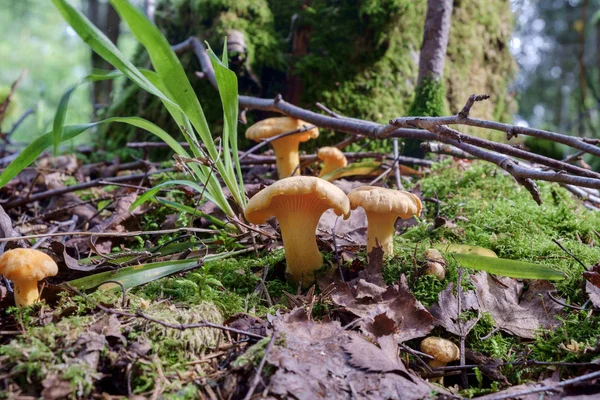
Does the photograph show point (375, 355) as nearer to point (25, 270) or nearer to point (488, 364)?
point (488, 364)

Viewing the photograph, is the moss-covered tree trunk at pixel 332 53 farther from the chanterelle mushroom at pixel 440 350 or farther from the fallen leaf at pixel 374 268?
the chanterelle mushroom at pixel 440 350

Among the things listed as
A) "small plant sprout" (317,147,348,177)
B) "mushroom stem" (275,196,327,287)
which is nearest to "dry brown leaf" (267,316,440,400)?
"mushroom stem" (275,196,327,287)

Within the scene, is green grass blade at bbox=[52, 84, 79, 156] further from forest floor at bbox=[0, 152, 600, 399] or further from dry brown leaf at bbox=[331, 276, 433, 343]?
dry brown leaf at bbox=[331, 276, 433, 343]

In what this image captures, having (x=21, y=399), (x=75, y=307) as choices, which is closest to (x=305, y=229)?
(x=75, y=307)

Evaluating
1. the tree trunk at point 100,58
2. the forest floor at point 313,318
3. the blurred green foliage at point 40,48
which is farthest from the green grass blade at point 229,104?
the blurred green foliage at point 40,48

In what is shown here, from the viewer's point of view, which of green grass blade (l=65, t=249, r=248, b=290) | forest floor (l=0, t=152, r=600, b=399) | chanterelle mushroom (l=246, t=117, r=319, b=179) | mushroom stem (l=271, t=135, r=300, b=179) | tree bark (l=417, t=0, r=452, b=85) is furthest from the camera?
tree bark (l=417, t=0, r=452, b=85)

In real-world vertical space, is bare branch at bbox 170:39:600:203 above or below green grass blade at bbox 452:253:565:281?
above
